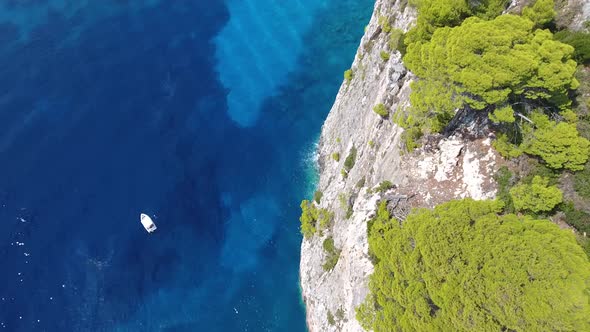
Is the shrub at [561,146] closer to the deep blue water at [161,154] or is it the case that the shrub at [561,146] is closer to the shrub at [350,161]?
the shrub at [350,161]

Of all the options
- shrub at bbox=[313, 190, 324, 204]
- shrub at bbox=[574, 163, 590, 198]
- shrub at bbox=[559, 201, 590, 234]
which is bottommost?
shrub at bbox=[313, 190, 324, 204]

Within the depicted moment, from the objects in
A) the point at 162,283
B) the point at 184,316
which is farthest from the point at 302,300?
the point at 162,283

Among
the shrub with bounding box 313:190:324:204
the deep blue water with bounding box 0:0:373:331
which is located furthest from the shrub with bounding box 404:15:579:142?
the deep blue water with bounding box 0:0:373:331

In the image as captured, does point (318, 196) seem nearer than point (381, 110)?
No

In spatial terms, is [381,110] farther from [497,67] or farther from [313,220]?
[313,220]

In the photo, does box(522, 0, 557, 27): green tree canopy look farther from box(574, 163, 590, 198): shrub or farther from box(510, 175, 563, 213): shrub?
box(510, 175, 563, 213): shrub

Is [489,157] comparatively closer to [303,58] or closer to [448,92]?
[448,92]

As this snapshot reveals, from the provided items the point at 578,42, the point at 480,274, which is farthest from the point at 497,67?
the point at 480,274
